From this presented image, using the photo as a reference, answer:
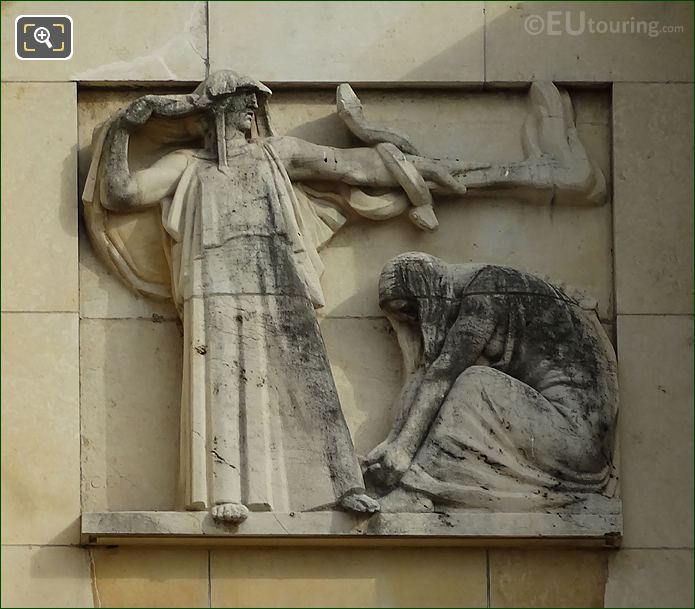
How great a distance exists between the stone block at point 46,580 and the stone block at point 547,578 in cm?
214

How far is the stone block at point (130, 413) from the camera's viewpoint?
592 inches

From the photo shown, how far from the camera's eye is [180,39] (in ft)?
50.9

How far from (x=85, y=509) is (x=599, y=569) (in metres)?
2.72

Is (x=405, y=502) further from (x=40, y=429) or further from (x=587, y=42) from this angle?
(x=587, y=42)

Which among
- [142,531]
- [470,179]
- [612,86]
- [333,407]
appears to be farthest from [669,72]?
[142,531]

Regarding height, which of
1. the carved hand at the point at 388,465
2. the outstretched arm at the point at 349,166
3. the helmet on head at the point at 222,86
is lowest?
the carved hand at the point at 388,465

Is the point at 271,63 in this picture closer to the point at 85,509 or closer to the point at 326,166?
the point at 326,166

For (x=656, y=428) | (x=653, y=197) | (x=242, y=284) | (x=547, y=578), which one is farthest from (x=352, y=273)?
(x=547, y=578)

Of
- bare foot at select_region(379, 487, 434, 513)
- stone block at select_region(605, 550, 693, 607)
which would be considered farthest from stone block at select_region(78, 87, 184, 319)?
stone block at select_region(605, 550, 693, 607)

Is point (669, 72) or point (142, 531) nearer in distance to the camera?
point (142, 531)

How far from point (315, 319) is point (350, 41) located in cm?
160

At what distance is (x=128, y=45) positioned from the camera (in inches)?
610

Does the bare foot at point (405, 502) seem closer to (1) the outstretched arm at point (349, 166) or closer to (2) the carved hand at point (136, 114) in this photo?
(1) the outstretched arm at point (349, 166)

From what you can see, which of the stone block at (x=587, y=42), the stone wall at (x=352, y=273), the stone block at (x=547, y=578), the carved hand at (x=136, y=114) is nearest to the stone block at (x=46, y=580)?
the stone wall at (x=352, y=273)
